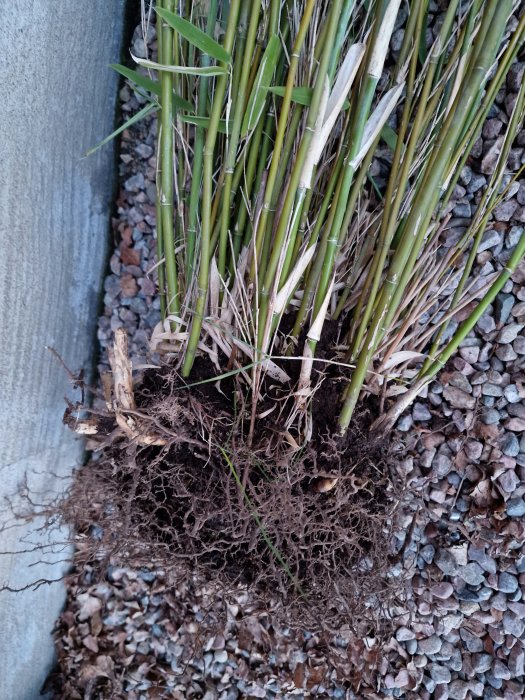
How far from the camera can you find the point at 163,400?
2.67 ft

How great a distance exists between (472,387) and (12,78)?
0.94 metres

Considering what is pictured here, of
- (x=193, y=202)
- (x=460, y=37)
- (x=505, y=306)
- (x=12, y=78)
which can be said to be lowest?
(x=505, y=306)

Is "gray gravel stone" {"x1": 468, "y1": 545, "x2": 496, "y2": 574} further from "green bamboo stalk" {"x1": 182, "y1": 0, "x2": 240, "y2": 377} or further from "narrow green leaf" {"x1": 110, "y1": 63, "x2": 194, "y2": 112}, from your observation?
"narrow green leaf" {"x1": 110, "y1": 63, "x2": 194, "y2": 112}

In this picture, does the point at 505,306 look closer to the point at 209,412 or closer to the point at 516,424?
the point at 516,424

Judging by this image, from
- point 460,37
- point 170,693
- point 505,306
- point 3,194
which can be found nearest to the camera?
point 460,37

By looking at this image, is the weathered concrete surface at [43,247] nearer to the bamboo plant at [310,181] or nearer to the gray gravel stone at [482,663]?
the bamboo plant at [310,181]

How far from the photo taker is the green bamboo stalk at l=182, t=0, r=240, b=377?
2.14ft

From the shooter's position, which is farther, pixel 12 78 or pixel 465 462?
pixel 465 462

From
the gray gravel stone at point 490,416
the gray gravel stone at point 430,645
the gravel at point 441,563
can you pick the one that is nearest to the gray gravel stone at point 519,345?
the gravel at point 441,563

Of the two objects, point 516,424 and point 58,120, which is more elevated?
point 58,120

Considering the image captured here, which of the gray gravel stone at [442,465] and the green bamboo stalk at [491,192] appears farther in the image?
the gray gravel stone at [442,465]

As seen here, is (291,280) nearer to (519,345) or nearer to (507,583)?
(519,345)

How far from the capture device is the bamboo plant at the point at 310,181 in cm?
66

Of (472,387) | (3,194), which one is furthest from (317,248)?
(3,194)
